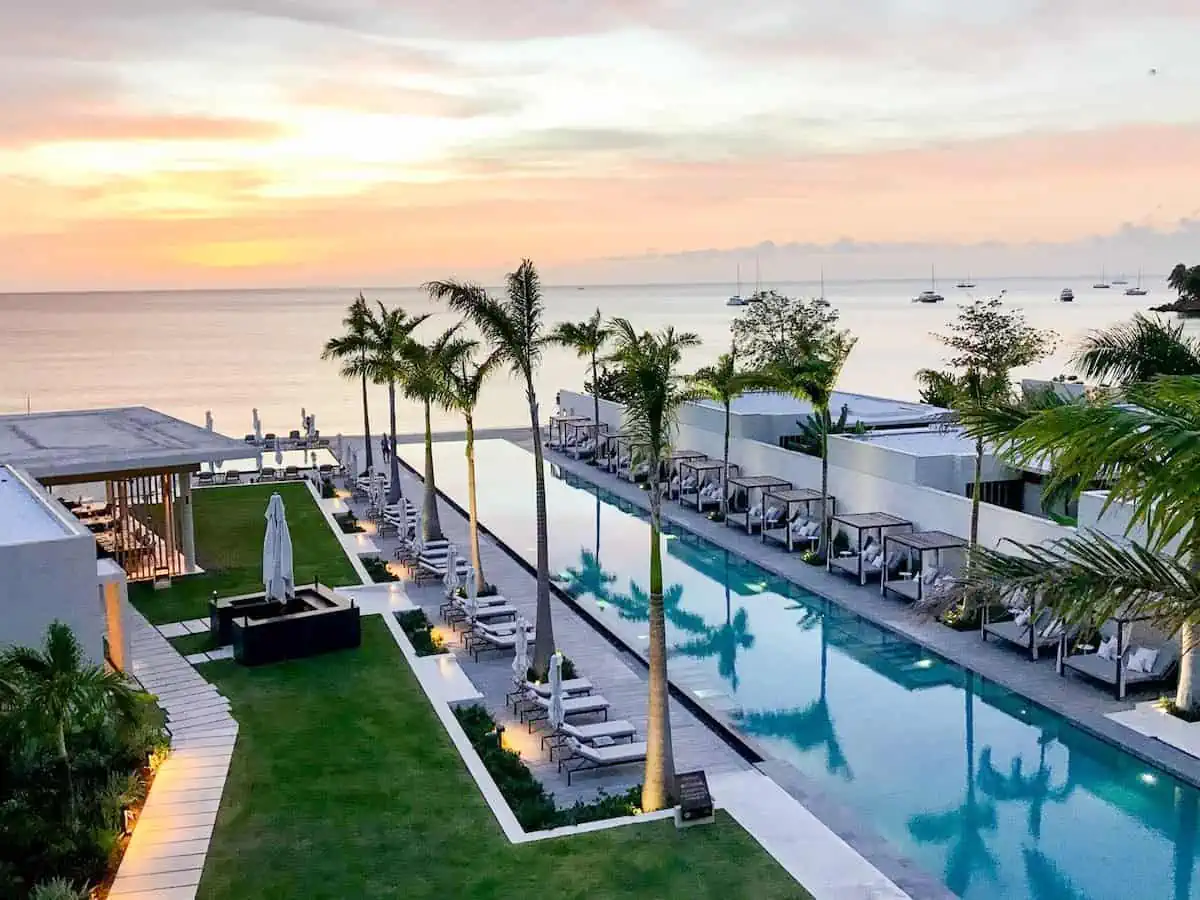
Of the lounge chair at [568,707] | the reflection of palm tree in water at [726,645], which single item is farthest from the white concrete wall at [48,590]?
the reflection of palm tree in water at [726,645]

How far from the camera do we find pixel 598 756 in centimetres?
1074

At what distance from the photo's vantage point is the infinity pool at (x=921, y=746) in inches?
374

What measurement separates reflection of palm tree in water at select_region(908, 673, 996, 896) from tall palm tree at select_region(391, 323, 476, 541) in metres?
9.15

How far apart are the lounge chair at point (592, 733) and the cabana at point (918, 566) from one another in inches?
280

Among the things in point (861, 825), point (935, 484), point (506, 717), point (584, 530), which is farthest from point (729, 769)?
point (584, 530)

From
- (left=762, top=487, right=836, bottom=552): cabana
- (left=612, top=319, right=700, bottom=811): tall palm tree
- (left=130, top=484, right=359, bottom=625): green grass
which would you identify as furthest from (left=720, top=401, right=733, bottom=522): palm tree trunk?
(left=612, top=319, right=700, bottom=811): tall palm tree

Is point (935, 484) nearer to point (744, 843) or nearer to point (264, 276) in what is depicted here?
point (744, 843)

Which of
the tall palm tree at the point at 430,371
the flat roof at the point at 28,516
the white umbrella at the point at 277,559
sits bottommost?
the white umbrella at the point at 277,559

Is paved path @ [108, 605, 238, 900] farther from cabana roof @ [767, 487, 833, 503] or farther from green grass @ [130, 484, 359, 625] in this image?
cabana roof @ [767, 487, 833, 503]

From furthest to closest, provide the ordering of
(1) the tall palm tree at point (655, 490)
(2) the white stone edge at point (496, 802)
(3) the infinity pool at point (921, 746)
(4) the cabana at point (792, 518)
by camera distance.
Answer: (4) the cabana at point (792, 518) < (1) the tall palm tree at point (655, 490) < (3) the infinity pool at point (921, 746) < (2) the white stone edge at point (496, 802)

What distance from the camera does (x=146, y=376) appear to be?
78.2 m

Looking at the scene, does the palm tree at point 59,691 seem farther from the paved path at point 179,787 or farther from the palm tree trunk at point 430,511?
the palm tree trunk at point 430,511

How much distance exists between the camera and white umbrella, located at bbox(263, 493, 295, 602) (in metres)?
Result: 14.3

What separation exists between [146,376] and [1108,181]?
66.6m
